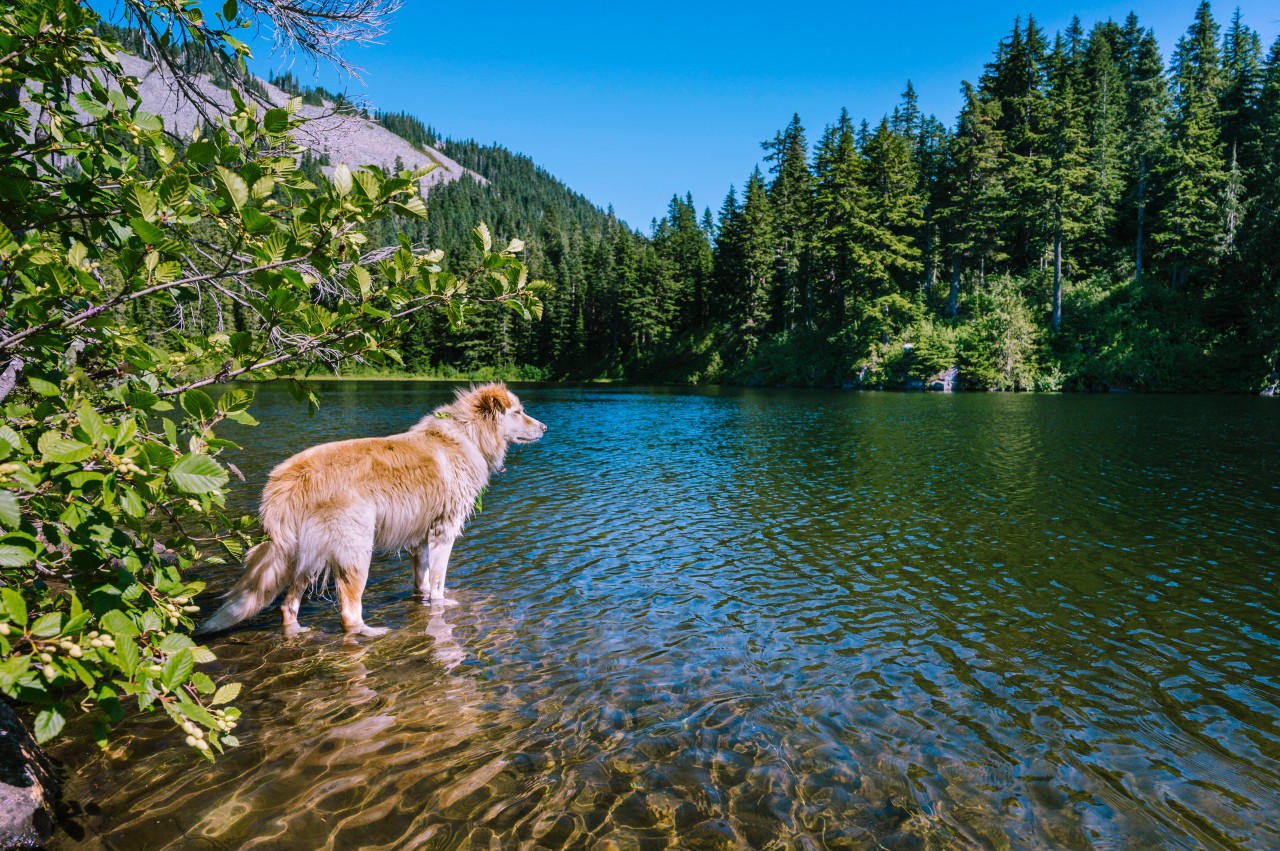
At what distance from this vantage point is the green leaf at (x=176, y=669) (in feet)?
8.76

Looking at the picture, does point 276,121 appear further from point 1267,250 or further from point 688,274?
point 688,274

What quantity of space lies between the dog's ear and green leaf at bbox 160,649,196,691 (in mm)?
5866

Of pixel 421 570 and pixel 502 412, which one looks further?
pixel 502 412

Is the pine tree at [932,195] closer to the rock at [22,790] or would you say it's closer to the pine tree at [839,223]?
the pine tree at [839,223]

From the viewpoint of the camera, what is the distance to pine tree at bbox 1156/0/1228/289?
160 feet

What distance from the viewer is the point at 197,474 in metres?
2.93

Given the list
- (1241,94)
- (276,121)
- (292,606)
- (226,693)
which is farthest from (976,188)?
(226,693)

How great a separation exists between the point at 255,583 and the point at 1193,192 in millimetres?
68235

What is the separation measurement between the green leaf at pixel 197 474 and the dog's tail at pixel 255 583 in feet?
12.1

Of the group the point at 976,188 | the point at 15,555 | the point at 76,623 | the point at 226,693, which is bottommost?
the point at 226,693

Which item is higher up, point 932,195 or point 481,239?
point 932,195

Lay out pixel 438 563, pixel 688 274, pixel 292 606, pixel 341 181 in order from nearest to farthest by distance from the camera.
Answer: pixel 341 181
pixel 292 606
pixel 438 563
pixel 688 274

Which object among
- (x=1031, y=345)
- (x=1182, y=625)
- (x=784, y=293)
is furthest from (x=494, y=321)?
(x=1182, y=625)

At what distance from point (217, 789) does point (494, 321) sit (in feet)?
328
